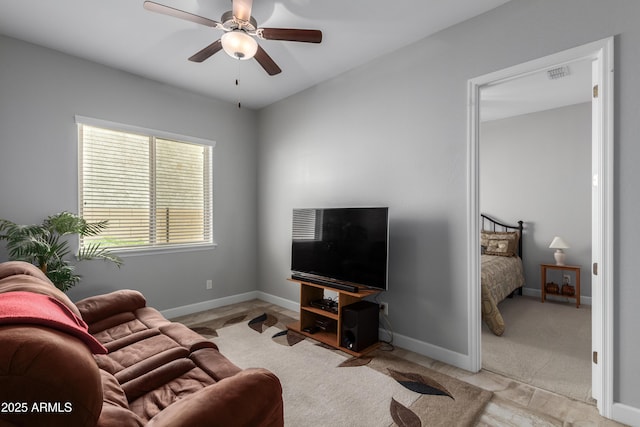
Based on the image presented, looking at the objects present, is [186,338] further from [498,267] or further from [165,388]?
[498,267]

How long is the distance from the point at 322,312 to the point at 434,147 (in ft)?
6.15

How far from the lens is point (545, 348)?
9.59 feet

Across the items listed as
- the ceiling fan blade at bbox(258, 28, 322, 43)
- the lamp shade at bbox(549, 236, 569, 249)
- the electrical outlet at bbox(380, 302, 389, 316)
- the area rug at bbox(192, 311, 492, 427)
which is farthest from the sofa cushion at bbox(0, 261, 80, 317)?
the lamp shade at bbox(549, 236, 569, 249)

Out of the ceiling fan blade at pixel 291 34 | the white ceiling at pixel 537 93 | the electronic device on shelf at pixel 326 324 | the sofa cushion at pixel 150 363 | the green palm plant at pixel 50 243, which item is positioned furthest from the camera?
the white ceiling at pixel 537 93

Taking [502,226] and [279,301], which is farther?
[502,226]

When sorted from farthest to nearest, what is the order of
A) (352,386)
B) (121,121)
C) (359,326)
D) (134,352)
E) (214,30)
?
(121,121) < (359,326) < (214,30) < (352,386) < (134,352)

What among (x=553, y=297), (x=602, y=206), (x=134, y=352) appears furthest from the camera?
(x=553, y=297)

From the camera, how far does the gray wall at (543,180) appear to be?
443 centimetres

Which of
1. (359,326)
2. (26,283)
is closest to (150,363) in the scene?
(26,283)

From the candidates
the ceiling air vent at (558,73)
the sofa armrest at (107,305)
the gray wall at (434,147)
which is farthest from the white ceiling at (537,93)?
the sofa armrest at (107,305)

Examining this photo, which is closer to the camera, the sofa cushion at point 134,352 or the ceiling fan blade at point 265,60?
the sofa cushion at point 134,352

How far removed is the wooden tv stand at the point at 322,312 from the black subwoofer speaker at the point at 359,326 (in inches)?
1.5

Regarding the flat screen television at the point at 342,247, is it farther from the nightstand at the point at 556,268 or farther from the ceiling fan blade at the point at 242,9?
the nightstand at the point at 556,268

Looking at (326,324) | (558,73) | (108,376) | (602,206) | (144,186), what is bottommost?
(326,324)
